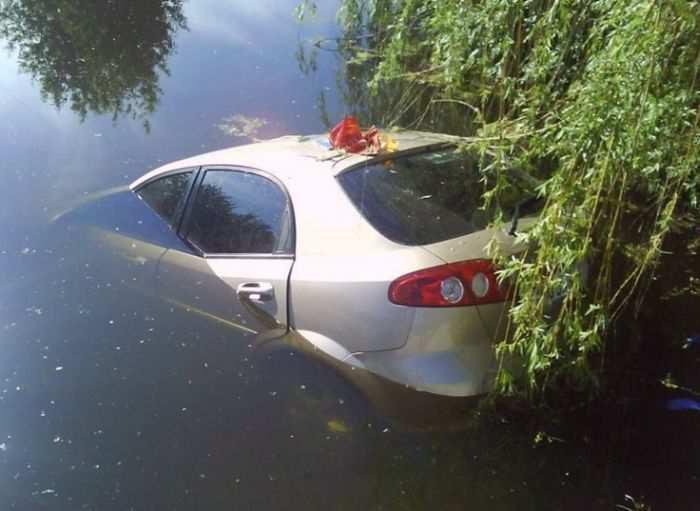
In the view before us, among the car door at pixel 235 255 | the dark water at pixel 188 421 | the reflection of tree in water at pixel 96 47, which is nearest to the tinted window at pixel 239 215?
the car door at pixel 235 255

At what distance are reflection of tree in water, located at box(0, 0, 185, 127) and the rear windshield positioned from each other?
3.91m

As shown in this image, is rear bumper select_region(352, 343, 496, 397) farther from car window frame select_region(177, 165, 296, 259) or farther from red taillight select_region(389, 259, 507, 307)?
car window frame select_region(177, 165, 296, 259)

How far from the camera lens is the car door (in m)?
3.80

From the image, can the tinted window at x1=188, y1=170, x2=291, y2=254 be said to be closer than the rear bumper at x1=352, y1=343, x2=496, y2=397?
No

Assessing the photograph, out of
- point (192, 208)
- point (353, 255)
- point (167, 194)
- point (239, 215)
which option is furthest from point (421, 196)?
point (167, 194)

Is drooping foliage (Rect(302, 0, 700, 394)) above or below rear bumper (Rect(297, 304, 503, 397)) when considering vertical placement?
above

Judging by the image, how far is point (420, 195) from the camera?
12.0 feet

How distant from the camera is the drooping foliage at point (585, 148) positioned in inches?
120

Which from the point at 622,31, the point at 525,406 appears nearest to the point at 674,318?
the point at 525,406

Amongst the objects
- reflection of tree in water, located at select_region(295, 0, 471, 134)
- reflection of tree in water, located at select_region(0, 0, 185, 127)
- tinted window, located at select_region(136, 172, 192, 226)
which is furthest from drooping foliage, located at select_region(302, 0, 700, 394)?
reflection of tree in water, located at select_region(0, 0, 185, 127)

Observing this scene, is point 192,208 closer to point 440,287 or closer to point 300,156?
point 300,156

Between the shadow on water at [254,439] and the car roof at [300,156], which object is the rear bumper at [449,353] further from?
the car roof at [300,156]

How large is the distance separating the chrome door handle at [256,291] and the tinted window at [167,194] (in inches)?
37.7

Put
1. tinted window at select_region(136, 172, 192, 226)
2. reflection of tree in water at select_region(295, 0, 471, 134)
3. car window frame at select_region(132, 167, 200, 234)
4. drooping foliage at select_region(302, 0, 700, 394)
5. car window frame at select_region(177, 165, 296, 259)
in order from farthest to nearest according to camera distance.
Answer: reflection of tree in water at select_region(295, 0, 471, 134) → tinted window at select_region(136, 172, 192, 226) → car window frame at select_region(132, 167, 200, 234) → car window frame at select_region(177, 165, 296, 259) → drooping foliage at select_region(302, 0, 700, 394)
